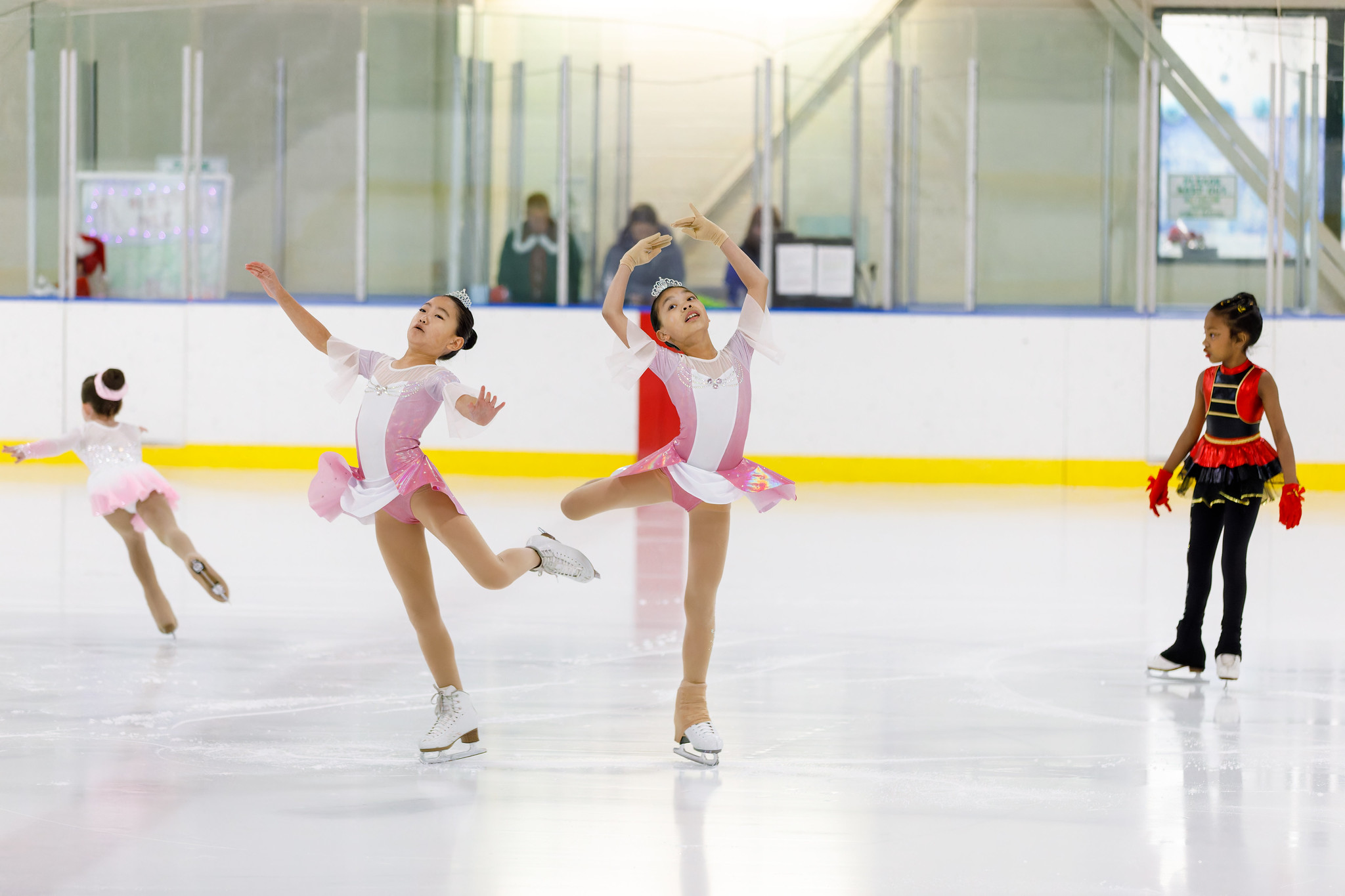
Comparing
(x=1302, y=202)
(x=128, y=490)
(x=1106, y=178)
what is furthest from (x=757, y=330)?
(x=1302, y=202)

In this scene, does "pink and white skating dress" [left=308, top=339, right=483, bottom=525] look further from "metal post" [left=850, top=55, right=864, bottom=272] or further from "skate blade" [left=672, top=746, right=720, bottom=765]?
"metal post" [left=850, top=55, right=864, bottom=272]

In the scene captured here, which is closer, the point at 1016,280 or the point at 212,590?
the point at 212,590

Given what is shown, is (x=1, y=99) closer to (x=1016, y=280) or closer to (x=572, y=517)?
(x=1016, y=280)

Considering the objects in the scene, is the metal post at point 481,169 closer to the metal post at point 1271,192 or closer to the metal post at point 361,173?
the metal post at point 361,173

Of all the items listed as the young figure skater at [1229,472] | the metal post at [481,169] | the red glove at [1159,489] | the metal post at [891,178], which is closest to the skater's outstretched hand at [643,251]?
the young figure skater at [1229,472]

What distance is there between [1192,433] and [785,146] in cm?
703

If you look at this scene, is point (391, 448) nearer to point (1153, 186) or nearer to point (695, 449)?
point (695, 449)

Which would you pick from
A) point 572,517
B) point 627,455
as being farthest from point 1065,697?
point 627,455

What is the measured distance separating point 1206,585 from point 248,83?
953cm

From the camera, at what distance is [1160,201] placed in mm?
11086

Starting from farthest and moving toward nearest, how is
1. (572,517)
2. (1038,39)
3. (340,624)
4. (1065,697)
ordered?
(1038,39), (340,624), (1065,697), (572,517)

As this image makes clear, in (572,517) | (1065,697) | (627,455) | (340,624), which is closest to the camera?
(572,517)

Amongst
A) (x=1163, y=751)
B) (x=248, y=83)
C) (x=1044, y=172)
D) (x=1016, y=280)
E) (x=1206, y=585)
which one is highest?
(x=248, y=83)

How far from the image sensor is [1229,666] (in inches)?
172
